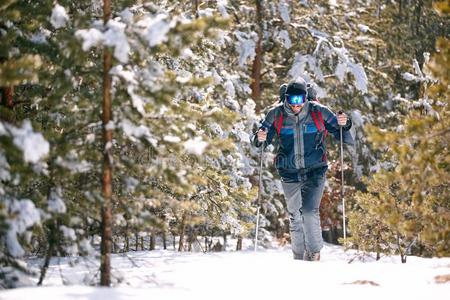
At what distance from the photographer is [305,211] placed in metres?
7.52

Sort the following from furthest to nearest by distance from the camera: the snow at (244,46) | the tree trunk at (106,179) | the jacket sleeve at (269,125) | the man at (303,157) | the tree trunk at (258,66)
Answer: the tree trunk at (258,66) → the snow at (244,46) → the jacket sleeve at (269,125) → the man at (303,157) → the tree trunk at (106,179)

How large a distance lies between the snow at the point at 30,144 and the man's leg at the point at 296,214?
4.33 meters

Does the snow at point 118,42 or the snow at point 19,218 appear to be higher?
the snow at point 118,42

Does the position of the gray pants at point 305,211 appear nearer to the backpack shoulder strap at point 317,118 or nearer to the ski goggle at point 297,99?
the backpack shoulder strap at point 317,118

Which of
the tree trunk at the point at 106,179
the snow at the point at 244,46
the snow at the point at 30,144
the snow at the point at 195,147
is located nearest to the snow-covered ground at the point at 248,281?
the tree trunk at the point at 106,179

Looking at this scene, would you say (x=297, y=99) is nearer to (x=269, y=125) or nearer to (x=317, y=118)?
(x=317, y=118)

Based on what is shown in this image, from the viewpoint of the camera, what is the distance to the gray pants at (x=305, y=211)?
7.48 meters

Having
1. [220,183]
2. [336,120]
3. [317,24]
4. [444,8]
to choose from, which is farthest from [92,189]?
[317,24]

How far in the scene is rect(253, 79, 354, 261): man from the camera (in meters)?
7.47

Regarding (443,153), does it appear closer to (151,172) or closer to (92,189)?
(151,172)

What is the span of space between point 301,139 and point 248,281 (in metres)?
3.02

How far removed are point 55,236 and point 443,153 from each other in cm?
387

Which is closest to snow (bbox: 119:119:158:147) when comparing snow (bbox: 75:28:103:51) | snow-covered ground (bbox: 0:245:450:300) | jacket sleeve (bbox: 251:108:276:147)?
snow (bbox: 75:28:103:51)

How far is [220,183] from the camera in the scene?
31.3ft
